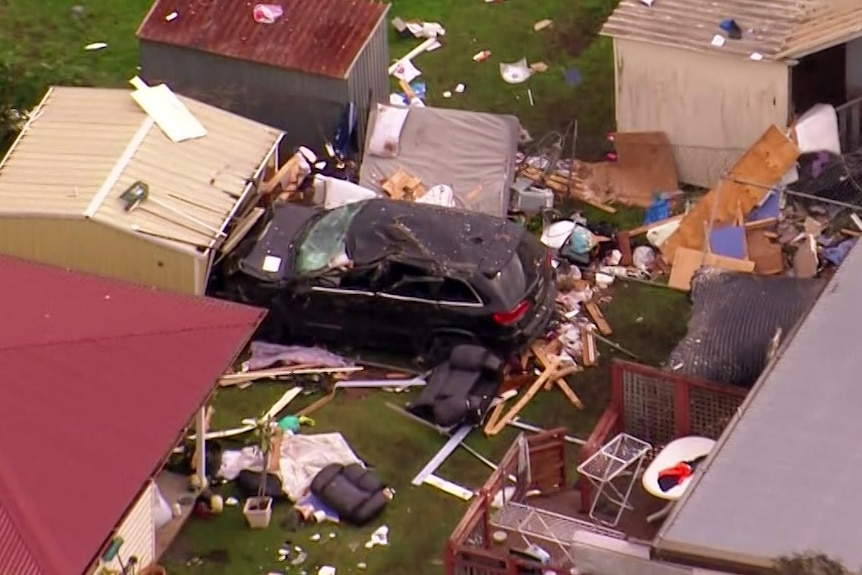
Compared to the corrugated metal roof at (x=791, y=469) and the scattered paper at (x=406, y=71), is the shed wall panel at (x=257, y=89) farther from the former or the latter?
the corrugated metal roof at (x=791, y=469)

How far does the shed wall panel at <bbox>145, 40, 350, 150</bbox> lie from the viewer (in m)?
23.0

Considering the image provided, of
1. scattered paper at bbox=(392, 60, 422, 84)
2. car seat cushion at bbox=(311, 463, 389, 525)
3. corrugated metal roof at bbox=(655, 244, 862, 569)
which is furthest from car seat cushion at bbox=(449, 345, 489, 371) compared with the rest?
scattered paper at bbox=(392, 60, 422, 84)

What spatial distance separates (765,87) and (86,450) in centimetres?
1056

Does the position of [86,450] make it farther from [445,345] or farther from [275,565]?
[445,345]

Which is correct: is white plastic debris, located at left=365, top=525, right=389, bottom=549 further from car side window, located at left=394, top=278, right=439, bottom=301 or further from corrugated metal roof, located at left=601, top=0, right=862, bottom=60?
corrugated metal roof, located at left=601, top=0, right=862, bottom=60

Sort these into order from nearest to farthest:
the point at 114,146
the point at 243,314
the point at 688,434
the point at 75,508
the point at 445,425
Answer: the point at 75,508 → the point at 688,434 → the point at 243,314 → the point at 445,425 → the point at 114,146

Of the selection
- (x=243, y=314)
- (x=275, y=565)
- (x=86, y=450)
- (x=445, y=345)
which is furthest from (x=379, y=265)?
(x=86, y=450)

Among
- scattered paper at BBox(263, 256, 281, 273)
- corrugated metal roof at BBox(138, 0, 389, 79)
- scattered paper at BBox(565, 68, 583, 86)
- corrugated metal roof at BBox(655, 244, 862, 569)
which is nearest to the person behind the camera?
corrugated metal roof at BBox(655, 244, 862, 569)

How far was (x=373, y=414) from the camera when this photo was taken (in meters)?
19.4

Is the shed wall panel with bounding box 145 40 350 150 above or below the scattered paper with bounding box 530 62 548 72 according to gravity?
above

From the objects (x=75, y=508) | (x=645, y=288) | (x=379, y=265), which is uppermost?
(x=75, y=508)

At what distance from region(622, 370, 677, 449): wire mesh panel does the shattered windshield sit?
450cm

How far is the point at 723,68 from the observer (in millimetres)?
22344

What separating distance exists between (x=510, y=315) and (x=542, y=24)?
8725 millimetres
